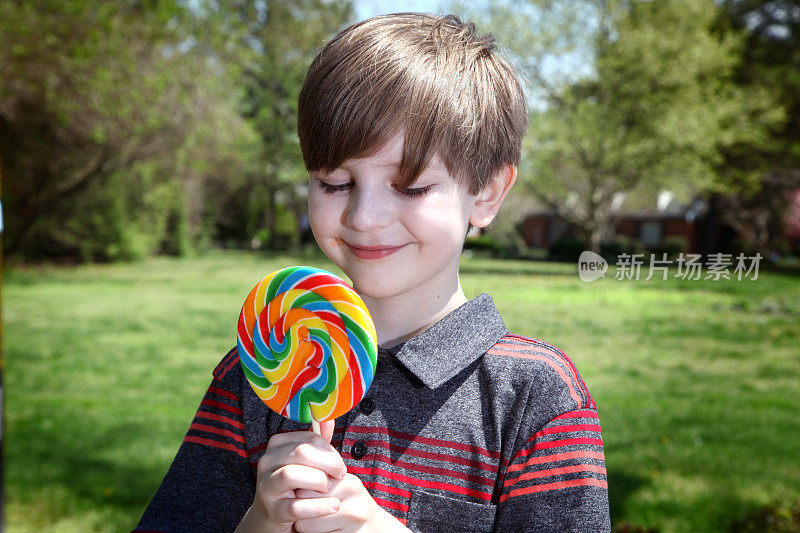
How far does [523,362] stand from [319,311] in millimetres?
361

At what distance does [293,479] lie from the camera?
981mm

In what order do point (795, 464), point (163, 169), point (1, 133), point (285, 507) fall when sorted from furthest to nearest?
point (163, 169), point (1, 133), point (795, 464), point (285, 507)

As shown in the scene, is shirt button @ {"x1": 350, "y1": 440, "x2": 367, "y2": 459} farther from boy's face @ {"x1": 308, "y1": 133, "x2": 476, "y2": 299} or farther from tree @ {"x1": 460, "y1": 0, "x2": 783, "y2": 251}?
tree @ {"x1": 460, "y1": 0, "x2": 783, "y2": 251}

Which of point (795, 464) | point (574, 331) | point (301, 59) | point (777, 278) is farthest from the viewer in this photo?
point (301, 59)

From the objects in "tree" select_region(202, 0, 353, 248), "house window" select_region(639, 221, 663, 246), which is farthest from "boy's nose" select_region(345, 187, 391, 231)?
"tree" select_region(202, 0, 353, 248)

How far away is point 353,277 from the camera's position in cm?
116

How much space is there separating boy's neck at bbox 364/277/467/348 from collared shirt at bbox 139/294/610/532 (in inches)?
1.8

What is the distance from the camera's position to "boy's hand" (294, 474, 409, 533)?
1015mm

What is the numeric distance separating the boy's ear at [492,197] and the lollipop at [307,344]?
1.01 ft

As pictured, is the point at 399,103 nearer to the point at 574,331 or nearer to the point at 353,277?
the point at 353,277

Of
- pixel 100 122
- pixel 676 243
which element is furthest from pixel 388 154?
pixel 100 122

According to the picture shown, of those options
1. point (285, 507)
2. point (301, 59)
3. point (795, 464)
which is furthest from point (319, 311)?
point (301, 59)

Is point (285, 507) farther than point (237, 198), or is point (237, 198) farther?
point (237, 198)

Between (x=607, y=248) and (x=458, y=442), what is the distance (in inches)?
126
